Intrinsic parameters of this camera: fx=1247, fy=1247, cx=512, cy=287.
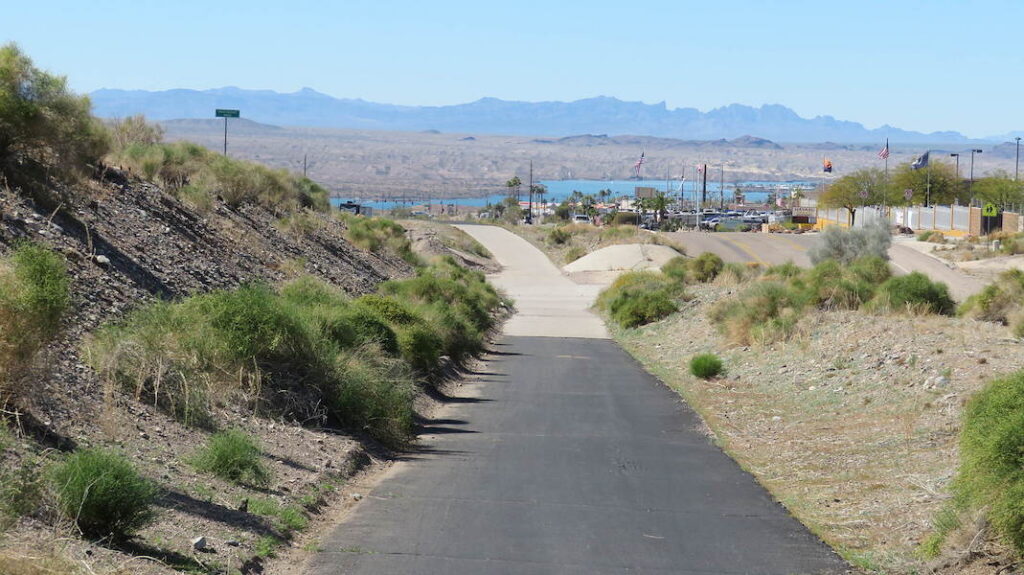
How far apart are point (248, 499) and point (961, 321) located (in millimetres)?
20841

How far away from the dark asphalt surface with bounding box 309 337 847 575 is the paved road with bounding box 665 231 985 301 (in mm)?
32944

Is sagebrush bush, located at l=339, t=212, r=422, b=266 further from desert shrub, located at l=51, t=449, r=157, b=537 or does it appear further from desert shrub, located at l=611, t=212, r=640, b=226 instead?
desert shrub, located at l=611, t=212, r=640, b=226

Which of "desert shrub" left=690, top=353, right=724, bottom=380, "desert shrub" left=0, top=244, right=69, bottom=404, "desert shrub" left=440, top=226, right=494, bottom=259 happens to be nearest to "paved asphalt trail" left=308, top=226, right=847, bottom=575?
"desert shrub" left=0, top=244, right=69, bottom=404

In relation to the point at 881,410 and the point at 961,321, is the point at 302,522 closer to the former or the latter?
the point at 881,410

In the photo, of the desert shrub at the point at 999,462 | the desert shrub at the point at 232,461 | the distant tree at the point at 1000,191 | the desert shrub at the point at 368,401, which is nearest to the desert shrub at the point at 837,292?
the desert shrub at the point at 368,401

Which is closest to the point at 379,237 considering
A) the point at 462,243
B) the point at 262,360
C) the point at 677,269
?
the point at 677,269

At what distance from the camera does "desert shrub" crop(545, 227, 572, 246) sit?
346ft

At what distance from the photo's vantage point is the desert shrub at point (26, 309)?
1109cm

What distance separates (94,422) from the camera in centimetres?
1215

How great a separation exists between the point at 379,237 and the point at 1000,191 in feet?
268

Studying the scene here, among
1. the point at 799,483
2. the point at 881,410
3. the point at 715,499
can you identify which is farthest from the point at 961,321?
the point at 715,499

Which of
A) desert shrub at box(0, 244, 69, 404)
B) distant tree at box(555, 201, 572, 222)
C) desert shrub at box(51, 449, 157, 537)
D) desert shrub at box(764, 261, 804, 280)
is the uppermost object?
desert shrub at box(0, 244, 69, 404)

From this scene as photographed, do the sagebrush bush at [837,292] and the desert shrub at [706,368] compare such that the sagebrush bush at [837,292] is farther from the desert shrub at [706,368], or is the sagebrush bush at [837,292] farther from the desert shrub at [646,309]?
the desert shrub at [646,309]

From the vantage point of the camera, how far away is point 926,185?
129875 mm
